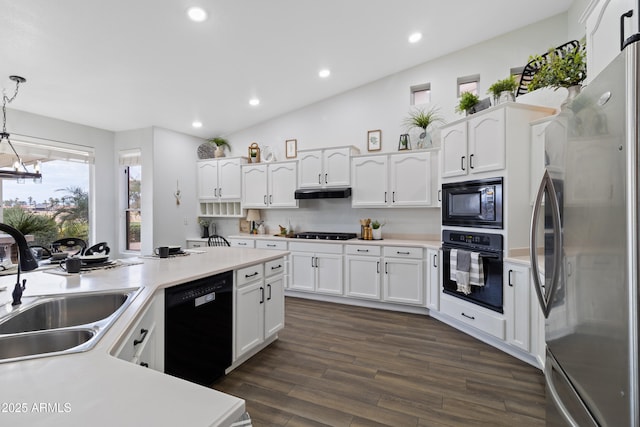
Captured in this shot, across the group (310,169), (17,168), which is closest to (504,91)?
(310,169)

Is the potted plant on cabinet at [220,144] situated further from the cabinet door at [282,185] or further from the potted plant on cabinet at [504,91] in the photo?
the potted plant on cabinet at [504,91]

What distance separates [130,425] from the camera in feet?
1.81

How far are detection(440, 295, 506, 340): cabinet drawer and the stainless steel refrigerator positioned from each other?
4.68 feet

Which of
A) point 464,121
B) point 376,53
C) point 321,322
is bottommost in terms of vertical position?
point 321,322

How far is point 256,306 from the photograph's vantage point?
8.18 ft

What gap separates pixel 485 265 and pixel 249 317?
7.34 ft

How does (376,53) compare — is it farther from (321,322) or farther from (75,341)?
(75,341)

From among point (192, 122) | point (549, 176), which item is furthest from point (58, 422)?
point (192, 122)

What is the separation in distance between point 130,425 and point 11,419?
242 millimetres

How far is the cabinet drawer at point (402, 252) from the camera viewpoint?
11.8 ft

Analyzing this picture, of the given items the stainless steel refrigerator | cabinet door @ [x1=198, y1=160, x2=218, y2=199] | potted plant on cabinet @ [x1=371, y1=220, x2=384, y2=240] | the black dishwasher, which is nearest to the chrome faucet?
the black dishwasher

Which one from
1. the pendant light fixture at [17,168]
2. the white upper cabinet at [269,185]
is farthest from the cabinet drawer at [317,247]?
the pendant light fixture at [17,168]

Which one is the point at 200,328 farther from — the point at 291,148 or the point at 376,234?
the point at 291,148

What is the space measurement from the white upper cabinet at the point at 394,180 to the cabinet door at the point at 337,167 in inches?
4.0
